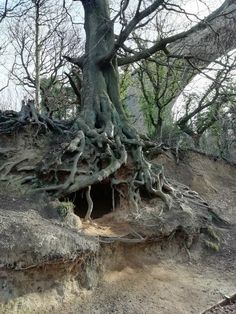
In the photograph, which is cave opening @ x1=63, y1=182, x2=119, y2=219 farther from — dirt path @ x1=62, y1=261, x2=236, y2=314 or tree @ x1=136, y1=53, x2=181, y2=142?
tree @ x1=136, y1=53, x2=181, y2=142

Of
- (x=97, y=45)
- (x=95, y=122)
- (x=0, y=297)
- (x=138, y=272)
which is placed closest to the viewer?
(x=0, y=297)

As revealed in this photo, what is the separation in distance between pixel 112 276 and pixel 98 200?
2.11 metres

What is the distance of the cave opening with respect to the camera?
23.3 feet

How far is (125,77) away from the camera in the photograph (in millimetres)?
16250

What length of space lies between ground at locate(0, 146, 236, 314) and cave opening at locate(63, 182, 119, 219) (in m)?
0.45

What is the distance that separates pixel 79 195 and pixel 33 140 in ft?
4.61

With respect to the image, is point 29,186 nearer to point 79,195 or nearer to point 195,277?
point 79,195

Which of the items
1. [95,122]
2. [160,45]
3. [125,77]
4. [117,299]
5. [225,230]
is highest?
[125,77]

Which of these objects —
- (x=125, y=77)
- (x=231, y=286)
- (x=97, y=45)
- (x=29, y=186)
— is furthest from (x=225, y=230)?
(x=125, y=77)

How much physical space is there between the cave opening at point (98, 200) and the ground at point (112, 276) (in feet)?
1.47

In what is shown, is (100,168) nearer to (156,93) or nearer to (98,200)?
(98,200)

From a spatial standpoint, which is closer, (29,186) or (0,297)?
(0,297)

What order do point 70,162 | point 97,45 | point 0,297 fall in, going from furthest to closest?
point 97,45 < point 70,162 < point 0,297

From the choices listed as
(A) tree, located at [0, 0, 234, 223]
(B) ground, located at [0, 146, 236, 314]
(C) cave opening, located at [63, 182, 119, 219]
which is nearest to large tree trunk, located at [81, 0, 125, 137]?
(A) tree, located at [0, 0, 234, 223]
